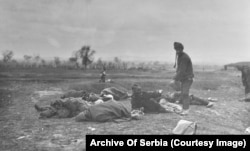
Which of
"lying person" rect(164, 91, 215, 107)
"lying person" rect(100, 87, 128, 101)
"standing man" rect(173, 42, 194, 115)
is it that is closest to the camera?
"standing man" rect(173, 42, 194, 115)

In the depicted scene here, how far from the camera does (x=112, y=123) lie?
6195 millimetres

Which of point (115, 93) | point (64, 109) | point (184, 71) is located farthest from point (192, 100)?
point (64, 109)

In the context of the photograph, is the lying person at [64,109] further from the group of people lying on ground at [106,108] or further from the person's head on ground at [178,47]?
the person's head on ground at [178,47]

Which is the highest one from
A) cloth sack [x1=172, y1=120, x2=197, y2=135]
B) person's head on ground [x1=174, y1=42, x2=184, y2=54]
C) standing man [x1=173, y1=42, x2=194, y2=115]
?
person's head on ground [x1=174, y1=42, x2=184, y2=54]

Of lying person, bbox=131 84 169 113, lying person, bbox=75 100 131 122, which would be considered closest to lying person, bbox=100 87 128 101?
lying person, bbox=131 84 169 113

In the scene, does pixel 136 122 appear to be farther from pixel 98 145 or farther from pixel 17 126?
pixel 17 126

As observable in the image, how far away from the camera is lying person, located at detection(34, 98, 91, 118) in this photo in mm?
7047

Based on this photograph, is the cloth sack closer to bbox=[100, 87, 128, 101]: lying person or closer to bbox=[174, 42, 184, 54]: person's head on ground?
bbox=[174, 42, 184, 54]: person's head on ground

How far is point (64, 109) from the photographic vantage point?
282 inches

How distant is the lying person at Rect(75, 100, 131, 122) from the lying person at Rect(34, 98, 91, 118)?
2.22 ft

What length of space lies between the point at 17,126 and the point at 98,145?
284 cm

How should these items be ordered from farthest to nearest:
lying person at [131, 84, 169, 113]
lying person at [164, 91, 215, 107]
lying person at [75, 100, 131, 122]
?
lying person at [164, 91, 215, 107] → lying person at [131, 84, 169, 113] → lying person at [75, 100, 131, 122]

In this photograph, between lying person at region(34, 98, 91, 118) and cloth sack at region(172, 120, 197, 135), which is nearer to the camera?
cloth sack at region(172, 120, 197, 135)

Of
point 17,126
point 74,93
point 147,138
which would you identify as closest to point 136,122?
point 147,138
